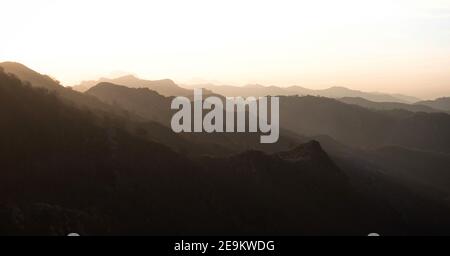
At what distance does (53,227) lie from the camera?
3850cm

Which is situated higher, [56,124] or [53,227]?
[56,124]

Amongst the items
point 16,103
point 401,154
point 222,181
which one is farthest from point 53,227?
point 401,154

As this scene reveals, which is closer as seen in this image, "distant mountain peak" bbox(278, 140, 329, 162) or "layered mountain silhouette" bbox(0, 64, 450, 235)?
"layered mountain silhouette" bbox(0, 64, 450, 235)

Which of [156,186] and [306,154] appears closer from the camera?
[156,186]

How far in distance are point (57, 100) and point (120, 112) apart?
2240 cm

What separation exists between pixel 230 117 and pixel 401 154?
5070 centimetres

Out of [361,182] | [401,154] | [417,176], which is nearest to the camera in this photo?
[361,182]

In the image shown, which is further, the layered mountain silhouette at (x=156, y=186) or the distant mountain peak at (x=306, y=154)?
the distant mountain peak at (x=306, y=154)

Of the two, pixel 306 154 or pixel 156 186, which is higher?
pixel 306 154

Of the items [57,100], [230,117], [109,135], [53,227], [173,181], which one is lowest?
[53,227]

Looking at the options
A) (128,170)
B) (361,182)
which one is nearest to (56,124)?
(128,170)

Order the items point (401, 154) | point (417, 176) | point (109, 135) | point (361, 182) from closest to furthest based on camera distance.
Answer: point (109, 135) → point (361, 182) → point (417, 176) → point (401, 154)
